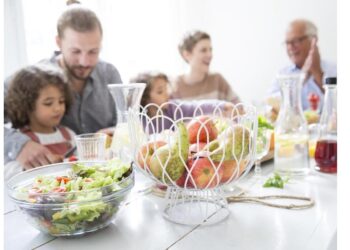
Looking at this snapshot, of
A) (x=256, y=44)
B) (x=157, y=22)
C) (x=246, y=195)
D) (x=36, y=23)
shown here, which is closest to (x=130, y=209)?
(x=246, y=195)

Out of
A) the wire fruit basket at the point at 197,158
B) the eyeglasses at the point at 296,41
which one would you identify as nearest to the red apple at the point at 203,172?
the wire fruit basket at the point at 197,158

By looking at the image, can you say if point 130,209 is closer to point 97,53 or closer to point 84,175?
point 84,175

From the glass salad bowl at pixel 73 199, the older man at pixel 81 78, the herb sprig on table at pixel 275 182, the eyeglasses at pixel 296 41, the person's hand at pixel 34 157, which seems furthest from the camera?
the eyeglasses at pixel 296 41

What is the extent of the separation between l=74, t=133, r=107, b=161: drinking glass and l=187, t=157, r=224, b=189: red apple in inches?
12.3

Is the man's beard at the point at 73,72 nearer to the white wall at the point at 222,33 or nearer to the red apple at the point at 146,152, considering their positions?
the white wall at the point at 222,33

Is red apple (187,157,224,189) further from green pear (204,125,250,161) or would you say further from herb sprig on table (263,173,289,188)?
herb sprig on table (263,173,289,188)

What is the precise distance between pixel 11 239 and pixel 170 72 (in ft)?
6.15

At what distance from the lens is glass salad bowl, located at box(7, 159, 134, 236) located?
0.52 meters

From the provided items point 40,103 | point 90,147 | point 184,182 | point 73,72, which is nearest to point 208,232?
point 184,182

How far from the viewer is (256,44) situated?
2.59m

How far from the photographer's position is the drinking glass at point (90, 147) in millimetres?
795

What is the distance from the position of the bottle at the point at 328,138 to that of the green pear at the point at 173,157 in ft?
1.51

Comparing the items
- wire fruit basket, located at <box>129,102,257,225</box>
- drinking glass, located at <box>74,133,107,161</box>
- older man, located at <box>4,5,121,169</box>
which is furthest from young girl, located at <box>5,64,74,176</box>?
wire fruit basket, located at <box>129,102,257,225</box>

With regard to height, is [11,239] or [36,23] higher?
[36,23]
